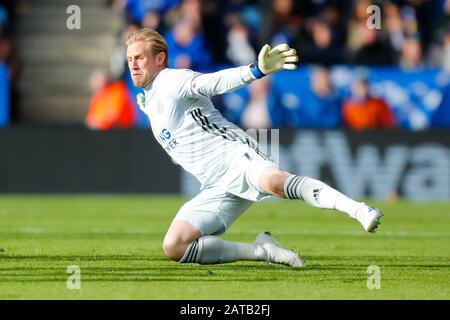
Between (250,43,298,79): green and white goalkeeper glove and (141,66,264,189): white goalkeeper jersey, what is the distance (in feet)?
2.39

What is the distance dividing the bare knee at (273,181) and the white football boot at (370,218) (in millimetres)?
711

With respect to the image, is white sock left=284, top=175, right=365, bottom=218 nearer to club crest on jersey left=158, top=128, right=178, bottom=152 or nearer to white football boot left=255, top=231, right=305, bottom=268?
white football boot left=255, top=231, right=305, bottom=268

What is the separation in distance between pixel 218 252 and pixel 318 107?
11.0 meters

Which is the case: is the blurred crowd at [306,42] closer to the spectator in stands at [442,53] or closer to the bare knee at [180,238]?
the spectator in stands at [442,53]

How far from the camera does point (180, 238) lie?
8727 millimetres

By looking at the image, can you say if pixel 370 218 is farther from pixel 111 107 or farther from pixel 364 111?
pixel 111 107

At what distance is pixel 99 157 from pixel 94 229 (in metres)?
5.64

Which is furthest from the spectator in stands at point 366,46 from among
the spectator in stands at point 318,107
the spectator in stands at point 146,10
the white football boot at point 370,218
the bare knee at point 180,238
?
the white football boot at point 370,218

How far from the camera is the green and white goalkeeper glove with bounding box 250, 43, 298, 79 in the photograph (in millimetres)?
7961

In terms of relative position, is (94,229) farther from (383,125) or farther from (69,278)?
(383,125)

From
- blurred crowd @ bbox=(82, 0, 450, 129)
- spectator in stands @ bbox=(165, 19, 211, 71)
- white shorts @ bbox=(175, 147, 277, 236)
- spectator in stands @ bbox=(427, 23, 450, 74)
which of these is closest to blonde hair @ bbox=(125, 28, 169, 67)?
white shorts @ bbox=(175, 147, 277, 236)

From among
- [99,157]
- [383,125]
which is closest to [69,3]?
[99,157]

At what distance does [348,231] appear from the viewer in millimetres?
13453

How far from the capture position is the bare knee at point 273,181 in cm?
830
